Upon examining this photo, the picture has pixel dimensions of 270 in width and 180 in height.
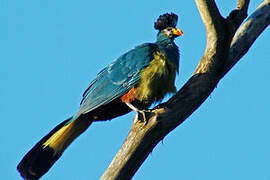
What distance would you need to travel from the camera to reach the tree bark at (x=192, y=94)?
4.02 m

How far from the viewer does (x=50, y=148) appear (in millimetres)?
5047

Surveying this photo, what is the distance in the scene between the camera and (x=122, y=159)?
4004 mm

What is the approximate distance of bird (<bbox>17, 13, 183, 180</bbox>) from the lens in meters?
5.07

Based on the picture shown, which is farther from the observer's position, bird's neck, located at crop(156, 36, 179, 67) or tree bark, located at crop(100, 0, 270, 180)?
bird's neck, located at crop(156, 36, 179, 67)

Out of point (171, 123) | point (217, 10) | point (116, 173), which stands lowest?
point (116, 173)

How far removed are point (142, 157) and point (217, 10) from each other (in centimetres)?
148

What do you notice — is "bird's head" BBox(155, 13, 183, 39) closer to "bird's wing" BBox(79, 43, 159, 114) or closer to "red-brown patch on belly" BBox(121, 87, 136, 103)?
"bird's wing" BBox(79, 43, 159, 114)

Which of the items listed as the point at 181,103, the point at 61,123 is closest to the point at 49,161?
the point at 61,123

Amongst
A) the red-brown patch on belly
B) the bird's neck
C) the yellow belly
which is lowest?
the red-brown patch on belly

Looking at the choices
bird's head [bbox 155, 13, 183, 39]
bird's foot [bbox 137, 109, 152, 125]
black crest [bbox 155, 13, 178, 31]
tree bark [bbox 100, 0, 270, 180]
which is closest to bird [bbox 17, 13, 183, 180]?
bird's head [bbox 155, 13, 183, 39]

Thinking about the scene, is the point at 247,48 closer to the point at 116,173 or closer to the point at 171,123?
the point at 171,123

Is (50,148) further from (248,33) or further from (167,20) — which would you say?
(248,33)

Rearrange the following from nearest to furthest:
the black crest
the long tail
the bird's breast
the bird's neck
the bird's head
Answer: the long tail
the bird's breast
the bird's neck
the bird's head
the black crest

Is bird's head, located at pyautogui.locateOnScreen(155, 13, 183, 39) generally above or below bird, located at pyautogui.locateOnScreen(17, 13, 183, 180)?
above
